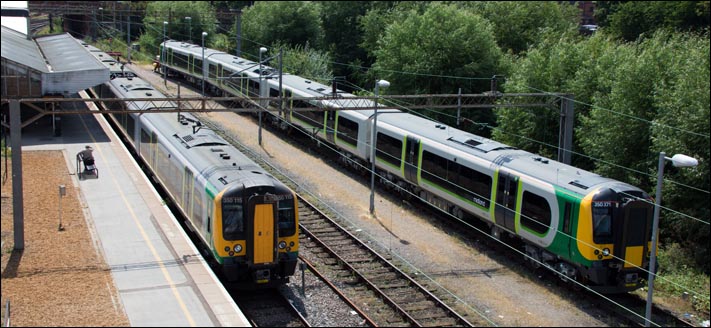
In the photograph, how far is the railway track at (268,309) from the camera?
651 inches

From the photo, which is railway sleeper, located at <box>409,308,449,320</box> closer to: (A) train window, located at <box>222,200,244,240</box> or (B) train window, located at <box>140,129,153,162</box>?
(A) train window, located at <box>222,200,244,240</box>

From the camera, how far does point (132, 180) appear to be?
27000mm

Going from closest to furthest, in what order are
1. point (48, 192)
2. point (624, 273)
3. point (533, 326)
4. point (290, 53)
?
point (533, 326)
point (624, 273)
point (48, 192)
point (290, 53)

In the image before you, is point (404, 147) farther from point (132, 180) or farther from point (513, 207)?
point (132, 180)

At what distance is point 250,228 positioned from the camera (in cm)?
1708

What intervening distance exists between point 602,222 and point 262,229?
839 centimetres

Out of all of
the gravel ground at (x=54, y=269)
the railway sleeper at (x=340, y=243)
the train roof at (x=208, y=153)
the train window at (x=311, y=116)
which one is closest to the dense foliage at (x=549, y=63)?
the train window at (x=311, y=116)

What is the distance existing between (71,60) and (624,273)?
34273 mm

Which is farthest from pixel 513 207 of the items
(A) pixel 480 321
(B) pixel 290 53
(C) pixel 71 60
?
(B) pixel 290 53

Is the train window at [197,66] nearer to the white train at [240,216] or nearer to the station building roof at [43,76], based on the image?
the station building roof at [43,76]

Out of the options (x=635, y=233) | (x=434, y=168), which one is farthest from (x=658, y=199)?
(x=434, y=168)

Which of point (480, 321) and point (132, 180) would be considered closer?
point (480, 321)

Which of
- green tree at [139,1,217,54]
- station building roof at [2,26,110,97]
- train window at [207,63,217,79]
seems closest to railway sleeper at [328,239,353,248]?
station building roof at [2,26,110,97]

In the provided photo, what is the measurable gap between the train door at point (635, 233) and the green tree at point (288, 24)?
4673cm
